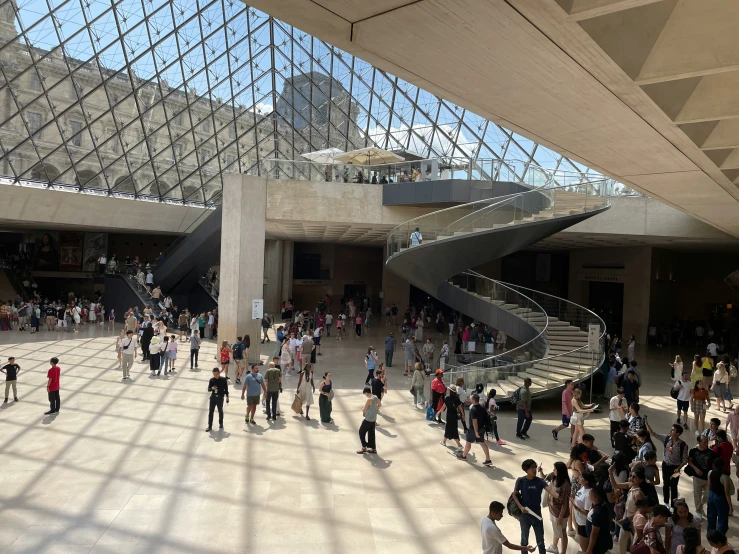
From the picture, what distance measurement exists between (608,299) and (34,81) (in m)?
32.7

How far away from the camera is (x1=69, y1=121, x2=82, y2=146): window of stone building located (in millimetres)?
29494

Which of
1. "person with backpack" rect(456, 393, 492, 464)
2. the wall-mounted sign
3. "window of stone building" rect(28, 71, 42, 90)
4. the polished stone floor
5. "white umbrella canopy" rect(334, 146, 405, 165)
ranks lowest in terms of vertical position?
the polished stone floor

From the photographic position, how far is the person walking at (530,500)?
234 inches

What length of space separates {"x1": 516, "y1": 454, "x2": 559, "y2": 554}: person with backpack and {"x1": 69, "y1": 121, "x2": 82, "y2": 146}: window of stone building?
3055 cm

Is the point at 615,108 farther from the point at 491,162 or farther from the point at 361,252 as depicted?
the point at 361,252

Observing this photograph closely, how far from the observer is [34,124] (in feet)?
91.2

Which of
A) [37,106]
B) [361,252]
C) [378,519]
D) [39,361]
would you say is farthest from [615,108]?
[361,252]

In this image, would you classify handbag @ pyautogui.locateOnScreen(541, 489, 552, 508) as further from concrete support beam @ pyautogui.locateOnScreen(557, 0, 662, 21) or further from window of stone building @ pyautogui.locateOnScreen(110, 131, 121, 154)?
window of stone building @ pyautogui.locateOnScreen(110, 131, 121, 154)

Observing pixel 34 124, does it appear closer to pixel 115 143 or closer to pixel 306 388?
pixel 115 143

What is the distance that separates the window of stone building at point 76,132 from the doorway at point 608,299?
29.8 m

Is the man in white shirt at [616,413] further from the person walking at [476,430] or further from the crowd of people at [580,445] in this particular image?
the person walking at [476,430]

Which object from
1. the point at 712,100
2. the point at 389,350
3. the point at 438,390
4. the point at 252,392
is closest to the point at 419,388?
the point at 438,390

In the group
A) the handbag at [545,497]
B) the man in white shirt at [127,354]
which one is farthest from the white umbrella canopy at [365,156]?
the handbag at [545,497]

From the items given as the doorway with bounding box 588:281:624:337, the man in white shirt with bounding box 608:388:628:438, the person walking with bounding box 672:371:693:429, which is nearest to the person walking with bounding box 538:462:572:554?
the man in white shirt with bounding box 608:388:628:438
